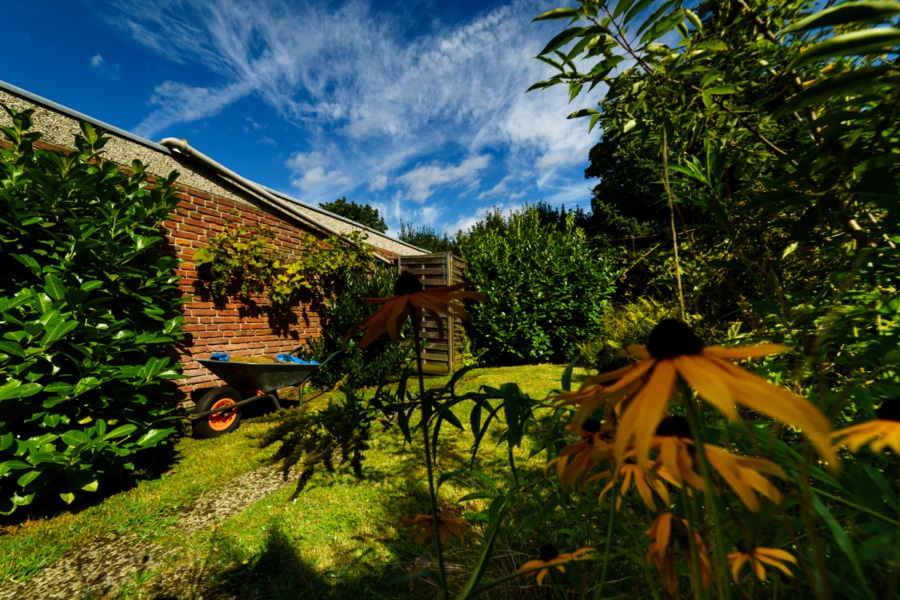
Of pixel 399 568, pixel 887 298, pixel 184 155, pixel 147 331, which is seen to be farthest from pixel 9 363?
pixel 887 298

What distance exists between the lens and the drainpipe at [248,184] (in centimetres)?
398

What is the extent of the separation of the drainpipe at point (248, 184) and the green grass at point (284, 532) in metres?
3.42

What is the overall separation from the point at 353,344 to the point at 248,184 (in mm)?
2730

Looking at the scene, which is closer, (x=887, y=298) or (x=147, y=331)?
(x=887, y=298)

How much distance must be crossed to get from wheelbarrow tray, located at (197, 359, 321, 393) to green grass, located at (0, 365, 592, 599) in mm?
967

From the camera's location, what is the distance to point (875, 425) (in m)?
0.47

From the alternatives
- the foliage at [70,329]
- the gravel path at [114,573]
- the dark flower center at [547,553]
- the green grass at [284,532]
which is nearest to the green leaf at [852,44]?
the dark flower center at [547,553]

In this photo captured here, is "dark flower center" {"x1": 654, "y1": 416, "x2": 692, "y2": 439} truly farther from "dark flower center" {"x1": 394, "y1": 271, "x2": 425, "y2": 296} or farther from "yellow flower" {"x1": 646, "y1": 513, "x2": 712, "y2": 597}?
"dark flower center" {"x1": 394, "y1": 271, "x2": 425, "y2": 296}

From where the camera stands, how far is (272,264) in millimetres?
4887

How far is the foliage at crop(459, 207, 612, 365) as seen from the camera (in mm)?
7402

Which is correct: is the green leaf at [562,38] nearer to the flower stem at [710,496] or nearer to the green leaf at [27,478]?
the flower stem at [710,496]

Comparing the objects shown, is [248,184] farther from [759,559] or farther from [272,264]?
[759,559]

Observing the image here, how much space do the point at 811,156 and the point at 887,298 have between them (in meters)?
0.52

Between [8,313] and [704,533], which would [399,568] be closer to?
[704,533]
